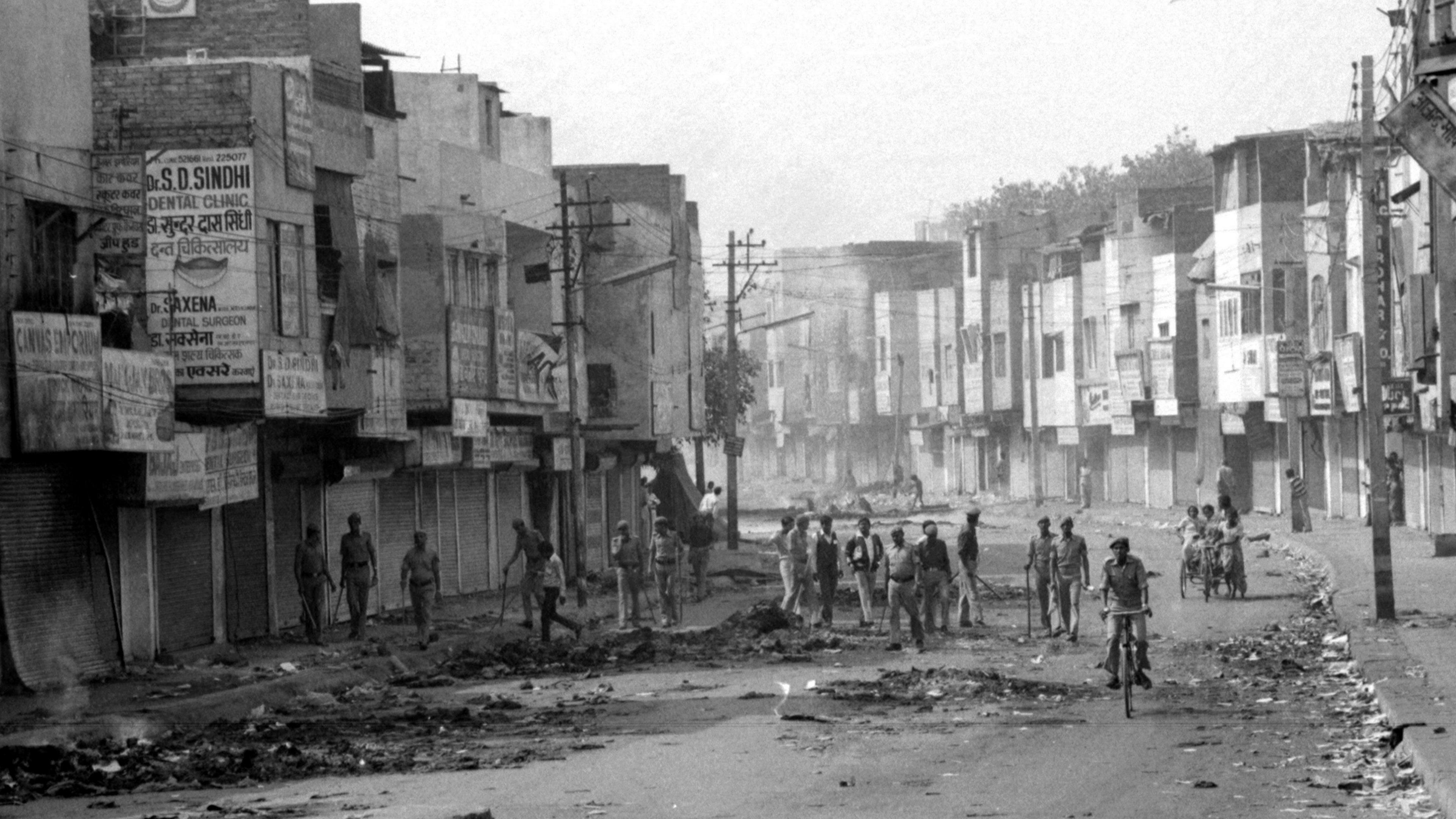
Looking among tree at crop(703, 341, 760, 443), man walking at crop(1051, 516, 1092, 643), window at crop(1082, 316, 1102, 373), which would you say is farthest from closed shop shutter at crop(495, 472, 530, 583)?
window at crop(1082, 316, 1102, 373)

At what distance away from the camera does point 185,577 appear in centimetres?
2728

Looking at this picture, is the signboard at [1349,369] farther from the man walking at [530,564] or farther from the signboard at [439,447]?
the man walking at [530,564]

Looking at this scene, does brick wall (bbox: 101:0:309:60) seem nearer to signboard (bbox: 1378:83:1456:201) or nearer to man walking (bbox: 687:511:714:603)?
man walking (bbox: 687:511:714:603)

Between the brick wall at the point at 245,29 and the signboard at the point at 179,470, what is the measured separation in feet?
34.6

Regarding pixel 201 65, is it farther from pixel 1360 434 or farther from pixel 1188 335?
pixel 1188 335

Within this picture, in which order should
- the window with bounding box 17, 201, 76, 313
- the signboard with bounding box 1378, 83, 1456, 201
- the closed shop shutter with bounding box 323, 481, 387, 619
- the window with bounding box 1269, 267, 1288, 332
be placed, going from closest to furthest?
1. the signboard with bounding box 1378, 83, 1456, 201
2. the window with bounding box 17, 201, 76, 313
3. the closed shop shutter with bounding box 323, 481, 387, 619
4. the window with bounding box 1269, 267, 1288, 332

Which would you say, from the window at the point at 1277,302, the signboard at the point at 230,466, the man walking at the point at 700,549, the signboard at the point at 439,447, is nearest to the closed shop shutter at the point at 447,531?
the signboard at the point at 439,447

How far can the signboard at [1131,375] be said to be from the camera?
232ft

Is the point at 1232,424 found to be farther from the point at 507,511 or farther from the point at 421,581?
the point at 421,581

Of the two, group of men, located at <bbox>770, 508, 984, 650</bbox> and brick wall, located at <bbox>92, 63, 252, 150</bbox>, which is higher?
brick wall, located at <bbox>92, 63, 252, 150</bbox>

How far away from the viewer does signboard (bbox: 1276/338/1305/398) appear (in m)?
54.3

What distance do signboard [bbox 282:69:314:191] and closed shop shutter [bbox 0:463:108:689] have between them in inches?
248

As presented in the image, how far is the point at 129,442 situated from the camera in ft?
76.1

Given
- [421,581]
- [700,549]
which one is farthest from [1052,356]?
[421,581]
